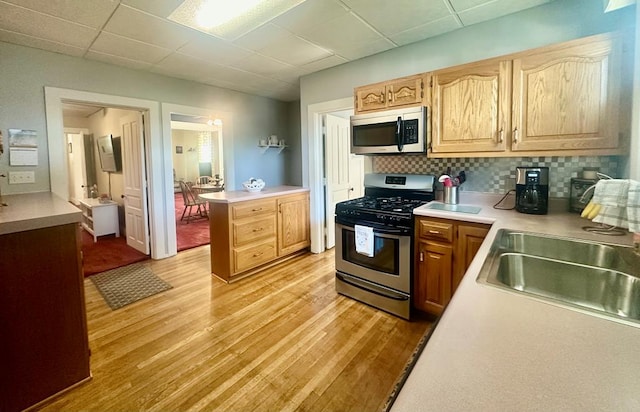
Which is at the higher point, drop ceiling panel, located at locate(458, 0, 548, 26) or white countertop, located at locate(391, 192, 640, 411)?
drop ceiling panel, located at locate(458, 0, 548, 26)

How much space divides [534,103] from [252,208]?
2661 mm

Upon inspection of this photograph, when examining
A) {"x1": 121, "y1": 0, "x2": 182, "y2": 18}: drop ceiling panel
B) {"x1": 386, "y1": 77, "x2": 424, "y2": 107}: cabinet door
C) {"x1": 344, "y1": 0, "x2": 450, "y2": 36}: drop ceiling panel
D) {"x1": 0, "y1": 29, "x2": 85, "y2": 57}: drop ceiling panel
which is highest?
{"x1": 0, "y1": 29, "x2": 85, "y2": 57}: drop ceiling panel

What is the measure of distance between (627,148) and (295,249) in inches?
126

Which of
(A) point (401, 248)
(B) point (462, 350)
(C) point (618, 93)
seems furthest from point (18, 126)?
(C) point (618, 93)

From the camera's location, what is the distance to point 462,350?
0.62 metres

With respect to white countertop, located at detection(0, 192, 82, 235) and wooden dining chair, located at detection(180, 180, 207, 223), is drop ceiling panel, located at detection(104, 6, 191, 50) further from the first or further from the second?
wooden dining chair, located at detection(180, 180, 207, 223)

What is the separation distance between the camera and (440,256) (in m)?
2.18

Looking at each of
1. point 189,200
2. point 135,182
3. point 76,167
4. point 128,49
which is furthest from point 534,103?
point 76,167

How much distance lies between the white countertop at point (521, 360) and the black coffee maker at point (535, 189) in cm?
153

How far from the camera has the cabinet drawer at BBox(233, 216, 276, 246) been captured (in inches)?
125

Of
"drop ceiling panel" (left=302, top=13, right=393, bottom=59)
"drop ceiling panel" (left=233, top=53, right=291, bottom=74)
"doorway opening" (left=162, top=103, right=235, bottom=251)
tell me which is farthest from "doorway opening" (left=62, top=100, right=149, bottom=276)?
"drop ceiling panel" (left=302, top=13, right=393, bottom=59)

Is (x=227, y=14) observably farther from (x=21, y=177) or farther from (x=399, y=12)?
(x=21, y=177)

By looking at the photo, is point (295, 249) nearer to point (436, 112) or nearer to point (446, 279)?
point (446, 279)

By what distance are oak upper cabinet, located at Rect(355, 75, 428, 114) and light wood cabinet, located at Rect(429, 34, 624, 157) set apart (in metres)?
0.14
